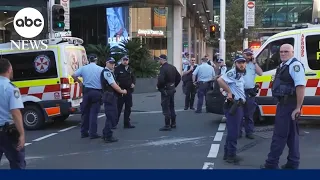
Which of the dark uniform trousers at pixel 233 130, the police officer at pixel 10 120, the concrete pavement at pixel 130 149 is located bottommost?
the concrete pavement at pixel 130 149

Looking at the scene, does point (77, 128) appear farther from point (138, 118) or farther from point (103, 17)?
point (103, 17)

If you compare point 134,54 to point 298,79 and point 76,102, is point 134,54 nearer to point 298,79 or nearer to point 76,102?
point 76,102

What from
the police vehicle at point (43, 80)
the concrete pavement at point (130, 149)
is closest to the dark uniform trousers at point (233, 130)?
the concrete pavement at point (130, 149)

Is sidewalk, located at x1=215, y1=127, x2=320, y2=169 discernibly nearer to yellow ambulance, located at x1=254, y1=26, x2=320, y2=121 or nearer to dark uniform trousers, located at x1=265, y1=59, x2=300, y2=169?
dark uniform trousers, located at x1=265, y1=59, x2=300, y2=169

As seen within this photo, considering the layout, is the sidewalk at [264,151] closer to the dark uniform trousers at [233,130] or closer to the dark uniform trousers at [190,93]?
the dark uniform trousers at [233,130]

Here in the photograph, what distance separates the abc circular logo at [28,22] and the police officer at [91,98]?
4907 mm

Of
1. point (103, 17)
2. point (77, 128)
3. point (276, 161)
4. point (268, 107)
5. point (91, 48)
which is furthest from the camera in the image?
point (103, 17)

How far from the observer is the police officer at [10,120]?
487cm

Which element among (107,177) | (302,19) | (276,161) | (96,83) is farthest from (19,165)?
(302,19)

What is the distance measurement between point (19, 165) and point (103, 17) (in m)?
22.7

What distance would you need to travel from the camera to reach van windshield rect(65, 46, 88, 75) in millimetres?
10648

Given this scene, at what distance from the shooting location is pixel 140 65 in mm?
19672

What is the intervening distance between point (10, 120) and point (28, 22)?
950cm

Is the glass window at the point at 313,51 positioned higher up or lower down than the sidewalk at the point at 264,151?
higher up
